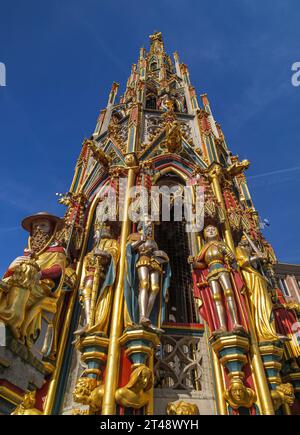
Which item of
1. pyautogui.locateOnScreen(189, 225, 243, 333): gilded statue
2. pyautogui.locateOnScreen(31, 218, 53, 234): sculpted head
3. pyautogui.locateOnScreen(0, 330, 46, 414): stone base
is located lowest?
pyautogui.locateOnScreen(0, 330, 46, 414): stone base

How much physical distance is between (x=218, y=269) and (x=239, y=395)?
260 cm

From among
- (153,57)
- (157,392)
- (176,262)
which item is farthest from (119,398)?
(153,57)

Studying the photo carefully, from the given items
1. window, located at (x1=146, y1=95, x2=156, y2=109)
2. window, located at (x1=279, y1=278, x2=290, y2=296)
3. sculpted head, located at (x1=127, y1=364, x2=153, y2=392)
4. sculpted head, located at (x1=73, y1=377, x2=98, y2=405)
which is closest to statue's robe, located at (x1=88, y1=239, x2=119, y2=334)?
sculpted head, located at (x1=73, y1=377, x2=98, y2=405)

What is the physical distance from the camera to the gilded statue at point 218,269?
21.2 ft

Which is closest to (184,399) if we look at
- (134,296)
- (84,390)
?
(84,390)

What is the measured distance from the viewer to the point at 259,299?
6.98 meters

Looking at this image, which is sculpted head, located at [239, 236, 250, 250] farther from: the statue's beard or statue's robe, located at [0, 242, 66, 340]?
the statue's beard

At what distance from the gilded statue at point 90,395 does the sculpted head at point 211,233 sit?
4.39 m

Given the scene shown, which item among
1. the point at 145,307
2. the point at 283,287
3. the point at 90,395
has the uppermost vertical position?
the point at 283,287

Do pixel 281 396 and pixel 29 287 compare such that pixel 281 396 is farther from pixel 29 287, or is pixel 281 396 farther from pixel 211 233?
pixel 29 287

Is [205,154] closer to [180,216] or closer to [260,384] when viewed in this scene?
[180,216]

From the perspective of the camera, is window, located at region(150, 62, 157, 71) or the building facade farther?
window, located at region(150, 62, 157, 71)

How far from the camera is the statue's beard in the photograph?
4.84 meters

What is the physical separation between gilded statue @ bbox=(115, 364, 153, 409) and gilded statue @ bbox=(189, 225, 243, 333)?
1730 millimetres
